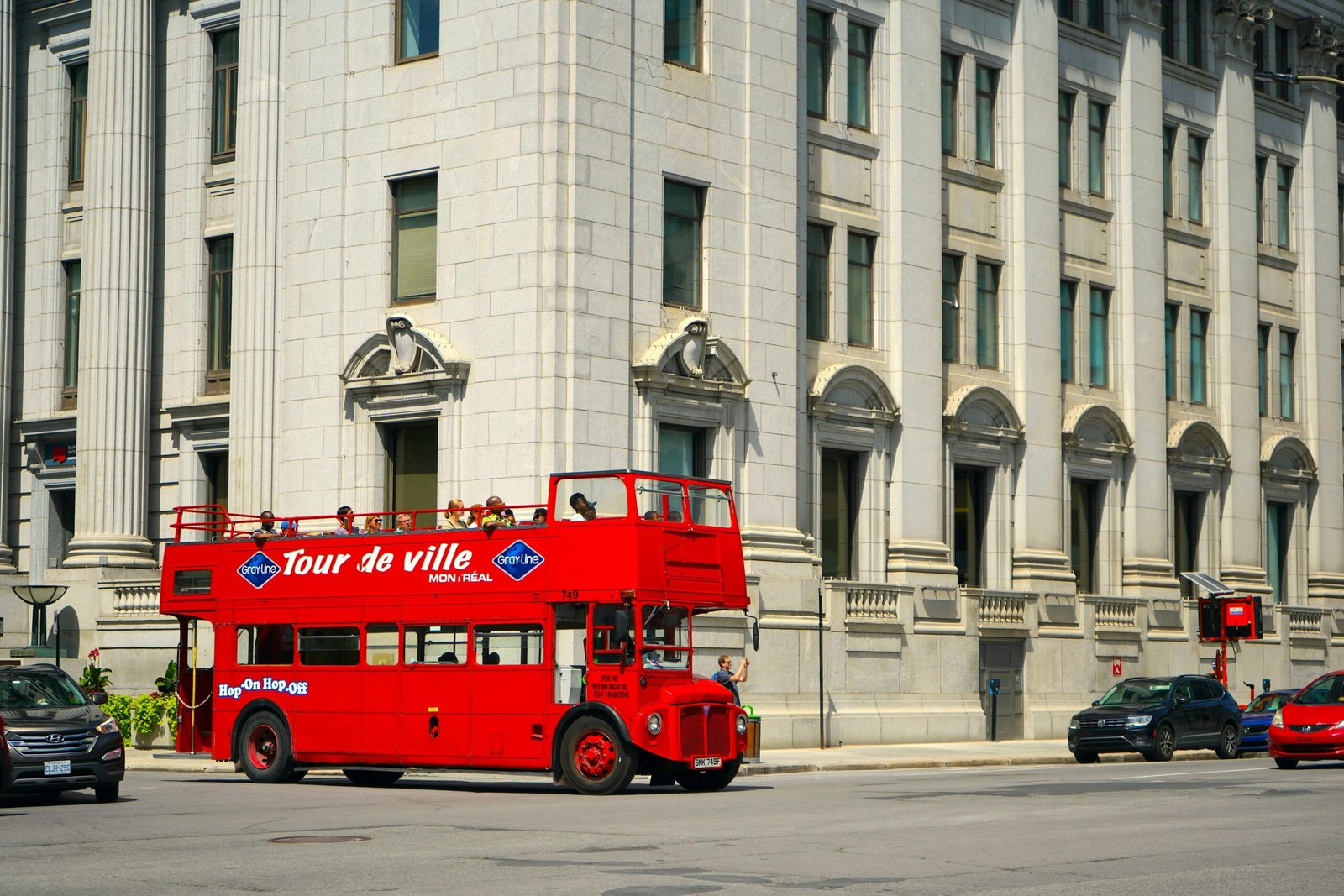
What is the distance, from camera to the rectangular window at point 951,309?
45094 millimetres

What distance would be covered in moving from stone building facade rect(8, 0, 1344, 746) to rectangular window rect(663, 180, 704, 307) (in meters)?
0.13

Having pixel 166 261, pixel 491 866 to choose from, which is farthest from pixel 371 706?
pixel 166 261

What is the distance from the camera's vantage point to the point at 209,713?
29562 millimetres

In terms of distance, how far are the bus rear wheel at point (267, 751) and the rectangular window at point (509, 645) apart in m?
3.73

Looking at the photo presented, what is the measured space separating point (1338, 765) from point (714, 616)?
11.5 m

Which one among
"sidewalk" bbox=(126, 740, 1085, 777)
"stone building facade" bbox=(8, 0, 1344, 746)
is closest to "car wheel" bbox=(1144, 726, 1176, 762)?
"sidewalk" bbox=(126, 740, 1085, 777)

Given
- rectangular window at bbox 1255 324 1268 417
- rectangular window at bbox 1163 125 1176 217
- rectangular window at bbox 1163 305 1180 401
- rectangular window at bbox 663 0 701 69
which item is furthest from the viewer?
rectangular window at bbox 1255 324 1268 417

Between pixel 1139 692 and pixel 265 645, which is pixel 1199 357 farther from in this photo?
pixel 265 645

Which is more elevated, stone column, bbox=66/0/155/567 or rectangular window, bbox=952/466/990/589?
stone column, bbox=66/0/155/567

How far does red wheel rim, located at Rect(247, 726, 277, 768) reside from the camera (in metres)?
28.4

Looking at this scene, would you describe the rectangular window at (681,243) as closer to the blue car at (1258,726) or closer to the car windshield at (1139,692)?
the car windshield at (1139,692)

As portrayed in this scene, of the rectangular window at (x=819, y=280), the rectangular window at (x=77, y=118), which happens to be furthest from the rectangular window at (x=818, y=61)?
the rectangular window at (x=77, y=118)

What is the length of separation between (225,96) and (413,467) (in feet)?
37.5

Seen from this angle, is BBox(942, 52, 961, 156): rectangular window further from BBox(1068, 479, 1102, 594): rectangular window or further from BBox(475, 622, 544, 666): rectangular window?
BBox(475, 622, 544, 666): rectangular window
